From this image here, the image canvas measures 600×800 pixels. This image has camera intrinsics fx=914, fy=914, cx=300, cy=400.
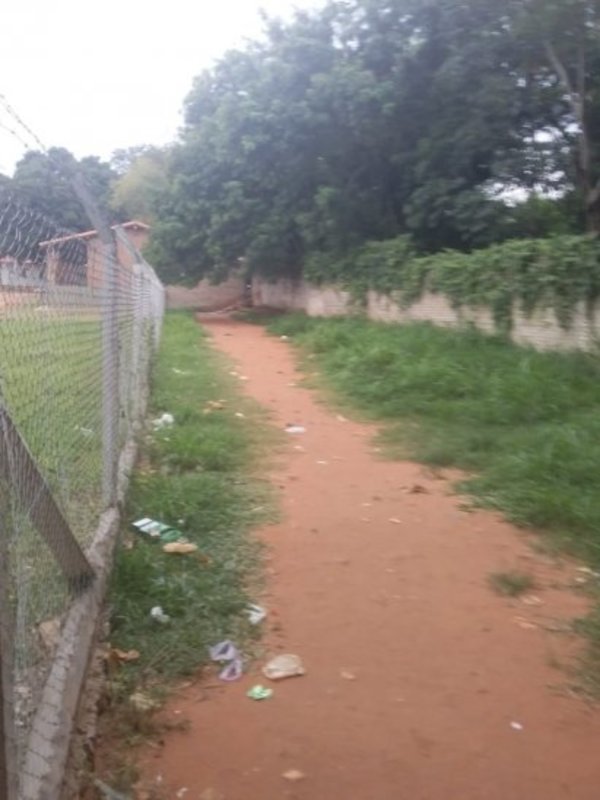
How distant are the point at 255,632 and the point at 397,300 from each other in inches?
505

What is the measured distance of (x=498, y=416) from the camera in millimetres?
7938

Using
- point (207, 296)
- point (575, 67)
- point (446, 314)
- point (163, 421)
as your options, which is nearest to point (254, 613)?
point (163, 421)

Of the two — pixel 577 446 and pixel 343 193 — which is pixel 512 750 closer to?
pixel 577 446

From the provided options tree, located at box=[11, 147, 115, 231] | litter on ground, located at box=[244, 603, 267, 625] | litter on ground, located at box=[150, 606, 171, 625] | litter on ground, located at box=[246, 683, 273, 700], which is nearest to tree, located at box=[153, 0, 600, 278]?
tree, located at box=[11, 147, 115, 231]

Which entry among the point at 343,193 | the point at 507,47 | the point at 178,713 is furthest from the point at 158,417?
the point at 343,193

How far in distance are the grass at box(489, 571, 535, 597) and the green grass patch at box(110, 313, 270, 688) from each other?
46.0 inches

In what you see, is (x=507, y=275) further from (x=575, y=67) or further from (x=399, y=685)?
(x=399, y=685)

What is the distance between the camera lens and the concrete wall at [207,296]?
3136cm

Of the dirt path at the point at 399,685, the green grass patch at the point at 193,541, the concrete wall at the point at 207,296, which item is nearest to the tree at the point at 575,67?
the green grass patch at the point at 193,541

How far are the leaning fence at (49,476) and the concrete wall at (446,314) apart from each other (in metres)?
6.94

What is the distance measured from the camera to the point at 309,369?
13.2 metres

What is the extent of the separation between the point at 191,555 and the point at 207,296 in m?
28.0

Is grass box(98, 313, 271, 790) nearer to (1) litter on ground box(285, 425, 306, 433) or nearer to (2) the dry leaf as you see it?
(1) litter on ground box(285, 425, 306, 433)

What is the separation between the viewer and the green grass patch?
3.77m
